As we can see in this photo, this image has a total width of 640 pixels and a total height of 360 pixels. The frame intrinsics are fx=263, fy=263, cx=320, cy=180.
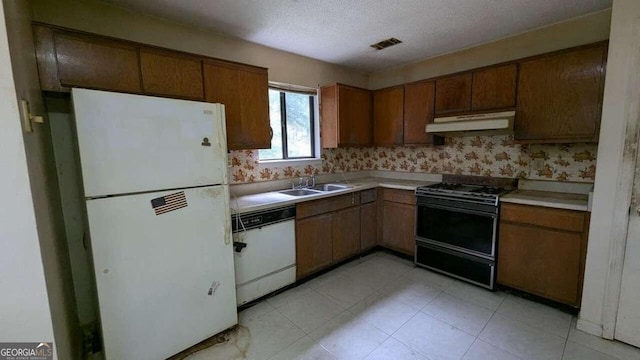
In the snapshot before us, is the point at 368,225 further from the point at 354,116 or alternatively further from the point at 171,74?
the point at 171,74

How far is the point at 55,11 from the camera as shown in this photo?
1786 millimetres

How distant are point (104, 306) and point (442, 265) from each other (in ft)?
9.33

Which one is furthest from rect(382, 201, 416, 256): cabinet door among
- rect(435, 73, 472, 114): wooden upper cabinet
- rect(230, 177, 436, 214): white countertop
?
rect(435, 73, 472, 114): wooden upper cabinet

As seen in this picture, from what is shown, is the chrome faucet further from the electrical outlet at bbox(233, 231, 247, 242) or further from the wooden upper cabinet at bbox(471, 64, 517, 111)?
the wooden upper cabinet at bbox(471, 64, 517, 111)

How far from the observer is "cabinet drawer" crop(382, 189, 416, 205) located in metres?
3.05

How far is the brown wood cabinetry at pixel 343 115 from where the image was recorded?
10.6 ft

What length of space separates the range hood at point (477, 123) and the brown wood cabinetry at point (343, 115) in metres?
0.88

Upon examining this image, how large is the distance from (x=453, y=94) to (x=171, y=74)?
8.86 ft

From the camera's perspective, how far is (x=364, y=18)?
2.21 m

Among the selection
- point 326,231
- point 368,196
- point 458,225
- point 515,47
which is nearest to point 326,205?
point 326,231

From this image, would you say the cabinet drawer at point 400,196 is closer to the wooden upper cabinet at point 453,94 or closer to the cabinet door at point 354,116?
the cabinet door at point 354,116

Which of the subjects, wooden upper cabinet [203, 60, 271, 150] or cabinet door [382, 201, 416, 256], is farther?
cabinet door [382, 201, 416, 256]

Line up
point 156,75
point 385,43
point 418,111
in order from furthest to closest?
1. point 418,111
2. point 385,43
3. point 156,75

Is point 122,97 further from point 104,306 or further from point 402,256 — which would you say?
point 402,256
